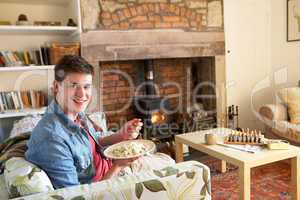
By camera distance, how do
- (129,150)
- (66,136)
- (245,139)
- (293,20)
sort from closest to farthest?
1. (66,136)
2. (129,150)
3. (245,139)
4. (293,20)

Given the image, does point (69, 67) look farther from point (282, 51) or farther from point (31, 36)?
point (282, 51)

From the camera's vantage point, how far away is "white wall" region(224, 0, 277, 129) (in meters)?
3.80

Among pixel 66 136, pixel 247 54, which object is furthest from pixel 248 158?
pixel 247 54

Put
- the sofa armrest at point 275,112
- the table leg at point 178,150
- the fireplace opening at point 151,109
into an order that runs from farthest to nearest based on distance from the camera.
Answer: the fireplace opening at point 151,109 → the sofa armrest at point 275,112 → the table leg at point 178,150

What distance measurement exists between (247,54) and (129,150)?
9.69 feet

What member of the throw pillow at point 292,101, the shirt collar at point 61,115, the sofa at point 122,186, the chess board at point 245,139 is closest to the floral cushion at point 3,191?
the sofa at point 122,186

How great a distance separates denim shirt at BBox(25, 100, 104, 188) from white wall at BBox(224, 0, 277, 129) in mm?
2861

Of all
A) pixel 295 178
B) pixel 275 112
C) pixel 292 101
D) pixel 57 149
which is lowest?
pixel 295 178

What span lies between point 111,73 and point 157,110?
68cm

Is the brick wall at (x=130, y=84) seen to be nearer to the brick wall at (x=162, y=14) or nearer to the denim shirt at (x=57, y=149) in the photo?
the brick wall at (x=162, y=14)

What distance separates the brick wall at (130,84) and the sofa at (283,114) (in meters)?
1.06

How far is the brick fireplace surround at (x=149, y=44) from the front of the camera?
117 inches

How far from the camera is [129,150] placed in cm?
148

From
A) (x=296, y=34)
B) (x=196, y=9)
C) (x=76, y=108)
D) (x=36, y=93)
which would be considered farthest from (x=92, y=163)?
(x=296, y=34)
